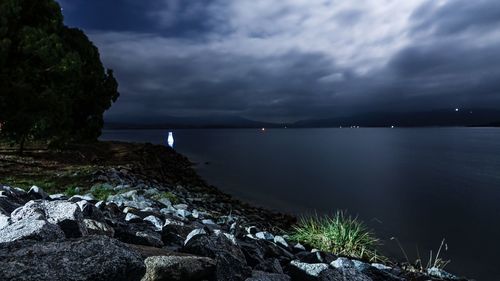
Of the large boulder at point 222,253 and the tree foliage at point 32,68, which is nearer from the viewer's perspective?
the large boulder at point 222,253

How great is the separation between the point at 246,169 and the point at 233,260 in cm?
4996

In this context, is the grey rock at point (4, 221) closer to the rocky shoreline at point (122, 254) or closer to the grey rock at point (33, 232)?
the rocky shoreline at point (122, 254)

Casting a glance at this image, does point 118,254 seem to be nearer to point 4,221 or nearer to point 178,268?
point 178,268

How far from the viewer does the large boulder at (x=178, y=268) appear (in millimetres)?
4199

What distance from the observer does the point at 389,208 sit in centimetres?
2928

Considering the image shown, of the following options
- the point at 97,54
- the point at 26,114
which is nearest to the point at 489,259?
the point at 26,114

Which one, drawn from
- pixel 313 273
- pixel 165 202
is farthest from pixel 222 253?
pixel 165 202

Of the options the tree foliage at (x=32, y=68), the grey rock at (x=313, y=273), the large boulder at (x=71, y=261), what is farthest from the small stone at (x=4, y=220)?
the tree foliage at (x=32, y=68)

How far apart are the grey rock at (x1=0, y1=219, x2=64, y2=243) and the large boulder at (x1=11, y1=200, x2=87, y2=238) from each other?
1.10 feet

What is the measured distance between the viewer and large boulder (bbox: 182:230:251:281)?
16.6 ft

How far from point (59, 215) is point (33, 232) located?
3.79 feet

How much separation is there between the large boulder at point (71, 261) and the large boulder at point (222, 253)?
137cm

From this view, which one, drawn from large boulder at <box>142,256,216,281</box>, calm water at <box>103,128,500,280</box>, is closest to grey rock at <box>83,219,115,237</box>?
large boulder at <box>142,256,216,281</box>

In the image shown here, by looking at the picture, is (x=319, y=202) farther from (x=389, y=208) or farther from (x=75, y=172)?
(x=75, y=172)
